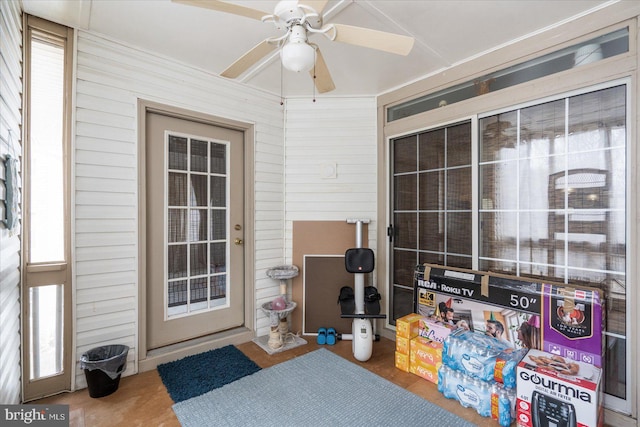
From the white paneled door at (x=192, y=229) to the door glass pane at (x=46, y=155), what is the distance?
60 centimetres

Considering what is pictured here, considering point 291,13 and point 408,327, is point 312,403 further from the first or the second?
point 291,13

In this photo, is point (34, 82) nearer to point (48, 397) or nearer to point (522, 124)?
point (48, 397)

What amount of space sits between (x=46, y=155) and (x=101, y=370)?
5.22ft

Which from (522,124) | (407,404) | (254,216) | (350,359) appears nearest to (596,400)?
(407,404)

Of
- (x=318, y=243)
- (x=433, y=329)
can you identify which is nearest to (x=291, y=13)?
(x=318, y=243)

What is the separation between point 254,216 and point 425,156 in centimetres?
186

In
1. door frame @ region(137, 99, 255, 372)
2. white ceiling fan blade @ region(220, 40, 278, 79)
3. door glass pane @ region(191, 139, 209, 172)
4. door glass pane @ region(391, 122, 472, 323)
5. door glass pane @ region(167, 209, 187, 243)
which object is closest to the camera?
white ceiling fan blade @ region(220, 40, 278, 79)

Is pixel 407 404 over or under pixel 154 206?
under

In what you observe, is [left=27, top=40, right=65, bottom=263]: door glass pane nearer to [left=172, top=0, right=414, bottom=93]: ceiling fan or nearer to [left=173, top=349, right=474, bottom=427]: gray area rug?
[left=173, top=349, right=474, bottom=427]: gray area rug

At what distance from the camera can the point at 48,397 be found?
2135 millimetres

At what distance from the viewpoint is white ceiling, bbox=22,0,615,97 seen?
195 cm

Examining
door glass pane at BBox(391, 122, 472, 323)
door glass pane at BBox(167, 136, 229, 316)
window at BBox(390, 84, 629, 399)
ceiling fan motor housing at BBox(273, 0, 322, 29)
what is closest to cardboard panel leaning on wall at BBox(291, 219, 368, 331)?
door glass pane at BBox(391, 122, 472, 323)

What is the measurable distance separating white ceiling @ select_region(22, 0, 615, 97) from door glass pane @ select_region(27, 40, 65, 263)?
0.33m

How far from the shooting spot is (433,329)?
247 cm
